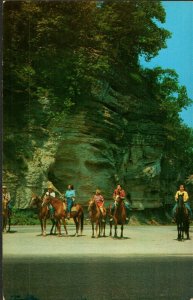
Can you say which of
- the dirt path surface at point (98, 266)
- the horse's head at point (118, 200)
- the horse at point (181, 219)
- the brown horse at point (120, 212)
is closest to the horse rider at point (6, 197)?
the dirt path surface at point (98, 266)

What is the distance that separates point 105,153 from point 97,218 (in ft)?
4.63

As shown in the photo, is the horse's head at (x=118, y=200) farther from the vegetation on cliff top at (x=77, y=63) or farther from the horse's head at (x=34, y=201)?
the horse's head at (x=34, y=201)

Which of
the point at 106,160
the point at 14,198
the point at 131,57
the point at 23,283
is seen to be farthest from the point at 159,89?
the point at 23,283

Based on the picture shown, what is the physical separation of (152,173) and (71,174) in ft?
5.28

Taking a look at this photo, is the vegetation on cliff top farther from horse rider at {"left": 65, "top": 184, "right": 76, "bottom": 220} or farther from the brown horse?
the brown horse

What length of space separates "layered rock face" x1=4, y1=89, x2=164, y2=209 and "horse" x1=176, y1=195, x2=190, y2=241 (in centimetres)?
53

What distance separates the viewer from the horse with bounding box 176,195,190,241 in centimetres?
1267

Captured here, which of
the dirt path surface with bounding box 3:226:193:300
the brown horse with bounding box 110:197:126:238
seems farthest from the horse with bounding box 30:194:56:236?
the brown horse with bounding box 110:197:126:238

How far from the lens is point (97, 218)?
1315cm

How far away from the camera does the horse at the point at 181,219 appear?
41.6ft

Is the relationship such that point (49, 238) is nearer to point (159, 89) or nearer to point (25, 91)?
point (25, 91)

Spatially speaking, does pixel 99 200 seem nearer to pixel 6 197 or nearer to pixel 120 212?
pixel 120 212

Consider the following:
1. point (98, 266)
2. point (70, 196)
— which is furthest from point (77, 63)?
point (98, 266)

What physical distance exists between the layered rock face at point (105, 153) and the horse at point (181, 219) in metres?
0.53
